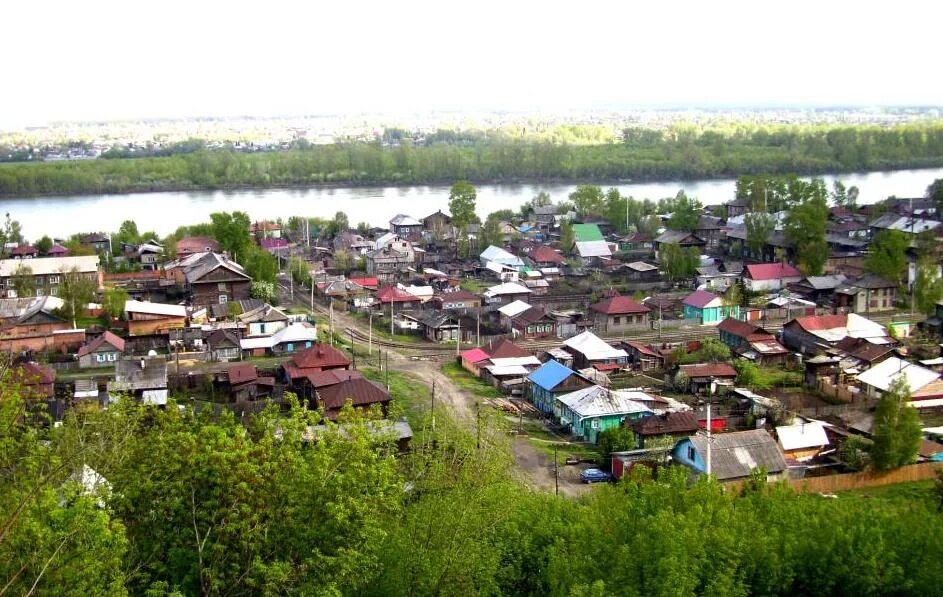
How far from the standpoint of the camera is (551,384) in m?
8.52

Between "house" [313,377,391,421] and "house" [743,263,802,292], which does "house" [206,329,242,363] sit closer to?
"house" [313,377,391,421]

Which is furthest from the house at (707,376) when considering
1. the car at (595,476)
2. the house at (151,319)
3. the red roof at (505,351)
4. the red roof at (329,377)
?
the house at (151,319)

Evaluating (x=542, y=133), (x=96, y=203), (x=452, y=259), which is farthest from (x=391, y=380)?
(x=542, y=133)

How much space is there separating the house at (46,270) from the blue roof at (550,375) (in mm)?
7243

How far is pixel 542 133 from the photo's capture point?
150ft

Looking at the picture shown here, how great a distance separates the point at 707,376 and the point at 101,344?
6176 mm

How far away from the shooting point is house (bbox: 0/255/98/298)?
43.3 feet

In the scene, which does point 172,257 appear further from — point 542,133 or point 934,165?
point 542,133

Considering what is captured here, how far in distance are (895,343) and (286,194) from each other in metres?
22.3

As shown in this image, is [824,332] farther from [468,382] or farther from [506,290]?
[506,290]

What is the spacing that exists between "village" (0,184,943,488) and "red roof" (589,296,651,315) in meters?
0.03

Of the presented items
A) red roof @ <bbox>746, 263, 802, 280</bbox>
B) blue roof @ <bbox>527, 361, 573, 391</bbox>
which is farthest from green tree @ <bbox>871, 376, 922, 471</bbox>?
red roof @ <bbox>746, 263, 802, 280</bbox>

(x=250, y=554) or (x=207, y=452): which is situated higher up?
(x=207, y=452)

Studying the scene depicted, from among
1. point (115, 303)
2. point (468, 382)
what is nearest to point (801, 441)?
point (468, 382)
